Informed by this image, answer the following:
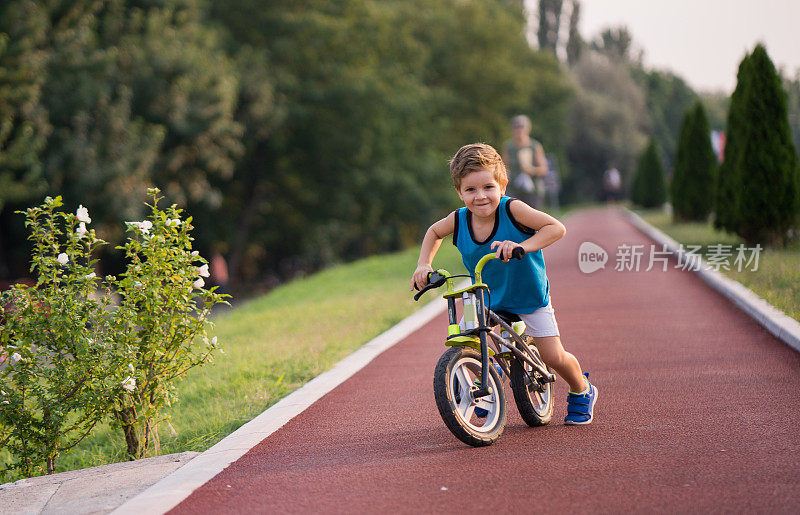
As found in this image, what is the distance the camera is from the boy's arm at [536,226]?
15.8 ft

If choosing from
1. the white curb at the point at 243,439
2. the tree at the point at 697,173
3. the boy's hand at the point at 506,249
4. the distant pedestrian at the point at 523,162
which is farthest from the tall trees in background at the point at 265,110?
the boy's hand at the point at 506,249

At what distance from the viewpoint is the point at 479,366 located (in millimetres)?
5027

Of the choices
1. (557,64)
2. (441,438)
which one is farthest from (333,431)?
(557,64)

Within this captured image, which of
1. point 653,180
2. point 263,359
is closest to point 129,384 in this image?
point 263,359

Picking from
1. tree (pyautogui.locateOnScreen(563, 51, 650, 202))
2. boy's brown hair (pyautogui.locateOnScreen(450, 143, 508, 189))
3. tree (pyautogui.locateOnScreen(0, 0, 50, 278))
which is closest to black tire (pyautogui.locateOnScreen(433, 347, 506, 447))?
boy's brown hair (pyautogui.locateOnScreen(450, 143, 508, 189))

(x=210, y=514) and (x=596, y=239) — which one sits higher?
(x=596, y=239)

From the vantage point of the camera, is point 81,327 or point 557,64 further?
point 557,64

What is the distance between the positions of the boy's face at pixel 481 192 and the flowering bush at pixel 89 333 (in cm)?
211

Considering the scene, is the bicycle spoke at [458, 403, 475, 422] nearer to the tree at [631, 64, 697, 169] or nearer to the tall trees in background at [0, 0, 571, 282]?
the tall trees in background at [0, 0, 571, 282]

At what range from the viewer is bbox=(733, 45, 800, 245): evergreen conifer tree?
14672 millimetres

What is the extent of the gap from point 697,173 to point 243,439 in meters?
21.3

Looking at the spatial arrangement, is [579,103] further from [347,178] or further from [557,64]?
[347,178]

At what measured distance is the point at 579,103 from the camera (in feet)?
247

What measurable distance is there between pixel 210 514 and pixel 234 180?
1288 inches
